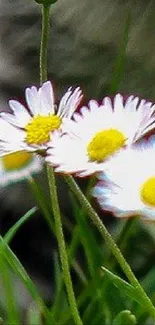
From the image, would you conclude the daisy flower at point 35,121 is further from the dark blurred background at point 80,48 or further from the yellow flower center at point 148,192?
the dark blurred background at point 80,48

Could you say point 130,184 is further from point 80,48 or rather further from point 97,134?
point 80,48

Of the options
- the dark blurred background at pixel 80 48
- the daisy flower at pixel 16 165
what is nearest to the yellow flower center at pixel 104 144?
the daisy flower at pixel 16 165

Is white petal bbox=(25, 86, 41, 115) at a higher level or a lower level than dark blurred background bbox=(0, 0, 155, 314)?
lower

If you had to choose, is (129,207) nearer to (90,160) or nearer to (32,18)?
(90,160)

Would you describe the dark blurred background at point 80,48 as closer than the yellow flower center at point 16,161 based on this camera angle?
No

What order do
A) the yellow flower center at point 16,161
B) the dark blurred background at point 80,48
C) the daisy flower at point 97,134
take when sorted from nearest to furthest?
the daisy flower at point 97,134, the yellow flower center at point 16,161, the dark blurred background at point 80,48

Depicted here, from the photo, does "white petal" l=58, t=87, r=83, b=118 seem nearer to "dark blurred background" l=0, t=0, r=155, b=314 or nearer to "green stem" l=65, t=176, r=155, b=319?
"green stem" l=65, t=176, r=155, b=319

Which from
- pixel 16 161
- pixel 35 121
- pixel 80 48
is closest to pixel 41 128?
pixel 35 121

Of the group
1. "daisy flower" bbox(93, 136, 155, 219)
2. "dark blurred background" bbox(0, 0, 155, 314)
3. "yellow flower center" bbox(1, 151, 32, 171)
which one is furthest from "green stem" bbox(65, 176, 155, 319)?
"dark blurred background" bbox(0, 0, 155, 314)
